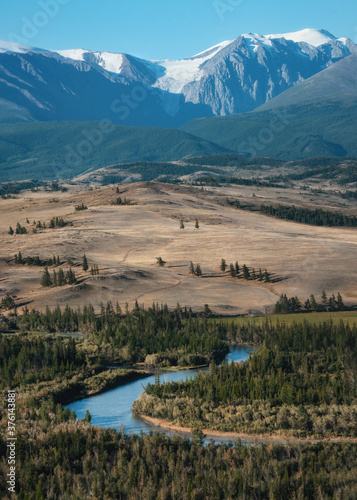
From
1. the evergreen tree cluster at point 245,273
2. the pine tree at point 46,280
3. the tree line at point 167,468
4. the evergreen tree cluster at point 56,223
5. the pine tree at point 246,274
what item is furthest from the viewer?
the evergreen tree cluster at point 56,223

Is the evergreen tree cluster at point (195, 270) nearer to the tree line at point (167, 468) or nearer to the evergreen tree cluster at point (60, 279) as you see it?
the evergreen tree cluster at point (60, 279)

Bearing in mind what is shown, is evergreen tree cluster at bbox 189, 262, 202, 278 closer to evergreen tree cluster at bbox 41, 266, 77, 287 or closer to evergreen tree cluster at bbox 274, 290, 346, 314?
evergreen tree cluster at bbox 41, 266, 77, 287

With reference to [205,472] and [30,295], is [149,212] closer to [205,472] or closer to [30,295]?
[30,295]

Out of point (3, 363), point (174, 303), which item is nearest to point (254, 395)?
point (3, 363)

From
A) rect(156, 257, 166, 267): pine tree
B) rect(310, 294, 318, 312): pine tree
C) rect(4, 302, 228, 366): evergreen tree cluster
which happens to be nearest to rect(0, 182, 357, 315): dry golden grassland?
rect(156, 257, 166, 267): pine tree

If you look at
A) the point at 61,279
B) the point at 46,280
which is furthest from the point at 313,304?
the point at 46,280

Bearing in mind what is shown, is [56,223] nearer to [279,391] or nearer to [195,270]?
[195,270]

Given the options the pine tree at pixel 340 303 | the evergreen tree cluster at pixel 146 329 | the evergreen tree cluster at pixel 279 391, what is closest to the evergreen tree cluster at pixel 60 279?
the evergreen tree cluster at pixel 146 329
